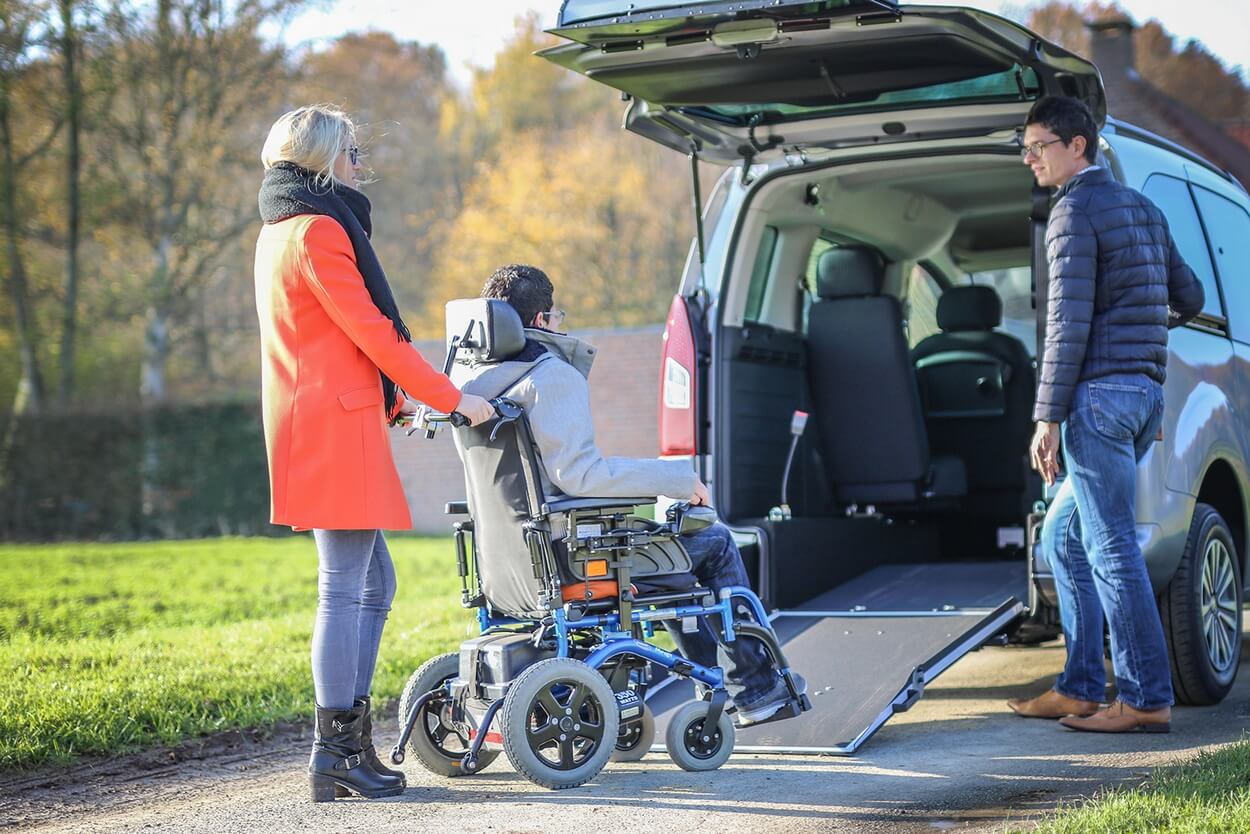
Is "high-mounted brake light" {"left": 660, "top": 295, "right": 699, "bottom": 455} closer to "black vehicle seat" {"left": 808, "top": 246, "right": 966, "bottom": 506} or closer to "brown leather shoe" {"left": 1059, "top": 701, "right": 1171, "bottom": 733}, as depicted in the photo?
"black vehicle seat" {"left": 808, "top": 246, "right": 966, "bottom": 506}

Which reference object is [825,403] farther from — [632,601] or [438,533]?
[438,533]

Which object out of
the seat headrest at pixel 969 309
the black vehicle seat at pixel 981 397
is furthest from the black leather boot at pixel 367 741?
the seat headrest at pixel 969 309

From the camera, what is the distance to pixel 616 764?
4.86 metres

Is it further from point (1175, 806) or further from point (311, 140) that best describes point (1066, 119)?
point (311, 140)

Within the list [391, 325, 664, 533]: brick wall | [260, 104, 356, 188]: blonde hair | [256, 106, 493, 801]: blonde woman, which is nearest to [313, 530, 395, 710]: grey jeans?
[256, 106, 493, 801]: blonde woman

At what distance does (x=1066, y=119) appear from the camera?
5094 mm

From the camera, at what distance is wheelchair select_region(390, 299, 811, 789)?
4.32m

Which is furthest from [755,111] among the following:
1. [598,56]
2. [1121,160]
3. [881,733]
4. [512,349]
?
[881,733]

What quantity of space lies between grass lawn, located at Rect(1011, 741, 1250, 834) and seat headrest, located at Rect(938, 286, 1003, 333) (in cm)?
375

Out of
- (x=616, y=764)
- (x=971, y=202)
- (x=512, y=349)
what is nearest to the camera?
(x=512, y=349)

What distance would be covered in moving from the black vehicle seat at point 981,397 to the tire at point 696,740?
3.39m

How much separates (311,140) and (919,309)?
440 centimetres

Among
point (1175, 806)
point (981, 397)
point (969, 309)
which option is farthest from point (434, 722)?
point (969, 309)

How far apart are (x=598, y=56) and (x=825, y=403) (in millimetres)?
2426
